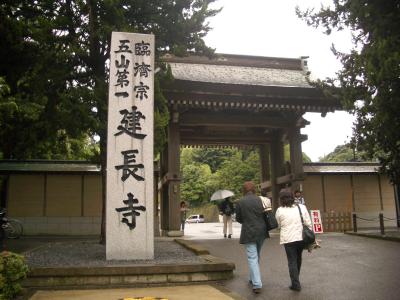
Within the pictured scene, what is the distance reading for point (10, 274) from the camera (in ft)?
18.8

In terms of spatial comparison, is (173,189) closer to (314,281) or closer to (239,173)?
(314,281)

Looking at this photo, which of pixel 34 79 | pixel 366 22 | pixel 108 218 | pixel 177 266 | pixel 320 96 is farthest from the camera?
pixel 320 96

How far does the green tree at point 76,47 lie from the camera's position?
35.9 feet

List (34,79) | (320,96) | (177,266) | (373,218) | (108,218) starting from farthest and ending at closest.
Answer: (373,218)
(320,96)
(34,79)
(108,218)
(177,266)

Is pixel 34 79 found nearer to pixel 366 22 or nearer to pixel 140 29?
pixel 140 29

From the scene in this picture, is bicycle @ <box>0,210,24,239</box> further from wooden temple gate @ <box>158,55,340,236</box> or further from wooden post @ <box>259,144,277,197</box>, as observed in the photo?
wooden post @ <box>259,144,277,197</box>

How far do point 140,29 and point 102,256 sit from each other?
22.0 feet

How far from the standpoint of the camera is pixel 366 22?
941cm

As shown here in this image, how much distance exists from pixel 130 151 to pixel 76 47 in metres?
3.77

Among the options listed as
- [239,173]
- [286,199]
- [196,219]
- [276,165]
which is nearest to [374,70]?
[286,199]

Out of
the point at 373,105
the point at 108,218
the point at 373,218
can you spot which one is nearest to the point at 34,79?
the point at 108,218

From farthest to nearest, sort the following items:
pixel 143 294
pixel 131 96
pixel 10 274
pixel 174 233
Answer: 1. pixel 174 233
2. pixel 131 96
3. pixel 143 294
4. pixel 10 274

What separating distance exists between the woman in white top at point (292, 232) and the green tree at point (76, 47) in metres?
5.38

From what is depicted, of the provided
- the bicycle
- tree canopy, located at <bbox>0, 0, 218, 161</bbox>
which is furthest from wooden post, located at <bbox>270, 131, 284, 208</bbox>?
the bicycle
